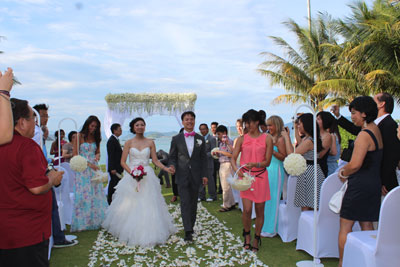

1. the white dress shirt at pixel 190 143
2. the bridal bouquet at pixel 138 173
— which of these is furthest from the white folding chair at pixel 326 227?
the bridal bouquet at pixel 138 173

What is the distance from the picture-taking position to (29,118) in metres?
2.37

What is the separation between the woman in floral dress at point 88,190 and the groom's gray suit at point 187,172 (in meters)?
1.76

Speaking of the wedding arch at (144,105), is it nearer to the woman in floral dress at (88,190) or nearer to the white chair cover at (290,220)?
the woman in floral dress at (88,190)

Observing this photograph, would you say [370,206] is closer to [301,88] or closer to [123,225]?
[123,225]

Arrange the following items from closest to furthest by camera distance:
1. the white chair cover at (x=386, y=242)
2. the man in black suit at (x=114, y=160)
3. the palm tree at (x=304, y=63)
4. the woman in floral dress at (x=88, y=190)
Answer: the white chair cover at (x=386, y=242) → the woman in floral dress at (x=88, y=190) → the man in black suit at (x=114, y=160) → the palm tree at (x=304, y=63)

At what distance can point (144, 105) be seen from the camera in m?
15.0

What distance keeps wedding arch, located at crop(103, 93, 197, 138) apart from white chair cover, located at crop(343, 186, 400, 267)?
1200cm

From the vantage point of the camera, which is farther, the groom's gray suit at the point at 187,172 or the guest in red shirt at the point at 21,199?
the groom's gray suit at the point at 187,172

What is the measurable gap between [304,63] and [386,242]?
2420 centimetres

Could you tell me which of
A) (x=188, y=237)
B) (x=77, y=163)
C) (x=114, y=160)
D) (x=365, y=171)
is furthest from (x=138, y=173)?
(x=365, y=171)

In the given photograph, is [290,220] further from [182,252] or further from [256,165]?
[182,252]

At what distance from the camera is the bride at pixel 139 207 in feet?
17.5

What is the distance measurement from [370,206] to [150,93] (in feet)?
40.8

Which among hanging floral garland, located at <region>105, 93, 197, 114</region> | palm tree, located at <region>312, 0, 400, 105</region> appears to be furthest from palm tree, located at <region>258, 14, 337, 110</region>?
hanging floral garland, located at <region>105, 93, 197, 114</region>
